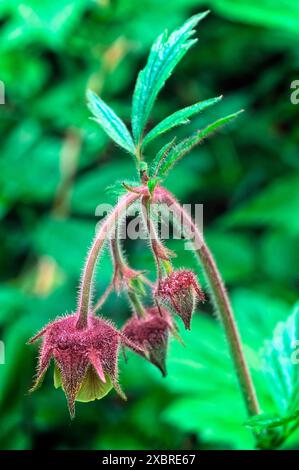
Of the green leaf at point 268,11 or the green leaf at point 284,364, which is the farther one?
the green leaf at point 268,11

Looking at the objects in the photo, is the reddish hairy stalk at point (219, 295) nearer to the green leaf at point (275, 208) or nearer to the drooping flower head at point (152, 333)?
the drooping flower head at point (152, 333)

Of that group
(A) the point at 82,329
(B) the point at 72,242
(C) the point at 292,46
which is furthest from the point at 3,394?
(C) the point at 292,46

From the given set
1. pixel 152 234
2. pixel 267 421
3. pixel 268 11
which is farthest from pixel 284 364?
pixel 268 11

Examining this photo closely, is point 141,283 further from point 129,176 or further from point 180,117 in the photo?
point 129,176

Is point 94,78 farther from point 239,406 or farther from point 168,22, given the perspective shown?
point 239,406

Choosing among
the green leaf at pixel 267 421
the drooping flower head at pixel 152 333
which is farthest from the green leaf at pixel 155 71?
the green leaf at pixel 267 421
